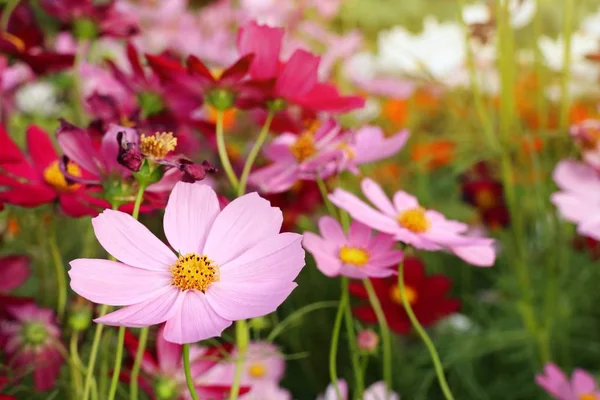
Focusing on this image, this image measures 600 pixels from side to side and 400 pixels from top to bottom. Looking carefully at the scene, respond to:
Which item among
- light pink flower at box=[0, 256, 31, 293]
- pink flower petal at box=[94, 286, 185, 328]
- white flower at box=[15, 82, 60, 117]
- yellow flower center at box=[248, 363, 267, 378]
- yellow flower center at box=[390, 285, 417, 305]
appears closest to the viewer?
pink flower petal at box=[94, 286, 185, 328]

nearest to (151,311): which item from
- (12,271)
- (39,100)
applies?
(12,271)

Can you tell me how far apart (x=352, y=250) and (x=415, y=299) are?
331 millimetres

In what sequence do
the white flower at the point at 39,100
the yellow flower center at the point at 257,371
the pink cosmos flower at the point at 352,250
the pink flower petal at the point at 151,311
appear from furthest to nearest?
the white flower at the point at 39,100
the yellow flower center at the point at 257,371
the pink cosmos flower at the point at 352,250
the pink flower petal at the point at 151,311

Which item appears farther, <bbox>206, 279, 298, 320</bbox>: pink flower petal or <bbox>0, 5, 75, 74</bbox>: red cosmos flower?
<bbox>0, 5, 75, 74</bbox>: red cosmos flower

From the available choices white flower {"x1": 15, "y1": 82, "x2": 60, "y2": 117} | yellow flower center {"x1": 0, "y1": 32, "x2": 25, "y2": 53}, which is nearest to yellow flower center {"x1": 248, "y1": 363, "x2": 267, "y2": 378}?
yellow flower center {"x1": 0, "y1": 32, "x2": 25, "y2": 53}

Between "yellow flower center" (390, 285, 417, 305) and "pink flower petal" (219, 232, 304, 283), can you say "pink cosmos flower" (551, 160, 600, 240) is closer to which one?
"yellow flower center" (390, 285, 417, 305)

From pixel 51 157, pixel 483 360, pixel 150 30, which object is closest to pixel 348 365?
pixel 483 360

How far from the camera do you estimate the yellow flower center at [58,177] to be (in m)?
0.42

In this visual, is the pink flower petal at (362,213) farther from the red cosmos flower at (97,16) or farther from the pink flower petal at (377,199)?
the red cosmos flower at (97,16)

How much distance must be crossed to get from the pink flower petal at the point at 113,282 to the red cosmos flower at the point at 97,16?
1.01ft

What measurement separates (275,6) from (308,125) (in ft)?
2.63

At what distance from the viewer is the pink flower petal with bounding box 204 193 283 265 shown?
0.32 metres

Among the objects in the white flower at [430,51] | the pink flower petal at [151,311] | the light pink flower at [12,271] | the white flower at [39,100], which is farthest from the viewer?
the white flower at [430,51]

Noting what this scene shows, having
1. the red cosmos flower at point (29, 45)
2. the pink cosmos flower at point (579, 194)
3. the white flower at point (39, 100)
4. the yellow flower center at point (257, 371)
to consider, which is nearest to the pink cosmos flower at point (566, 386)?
the pink cosmos flower at point (579, 194)
